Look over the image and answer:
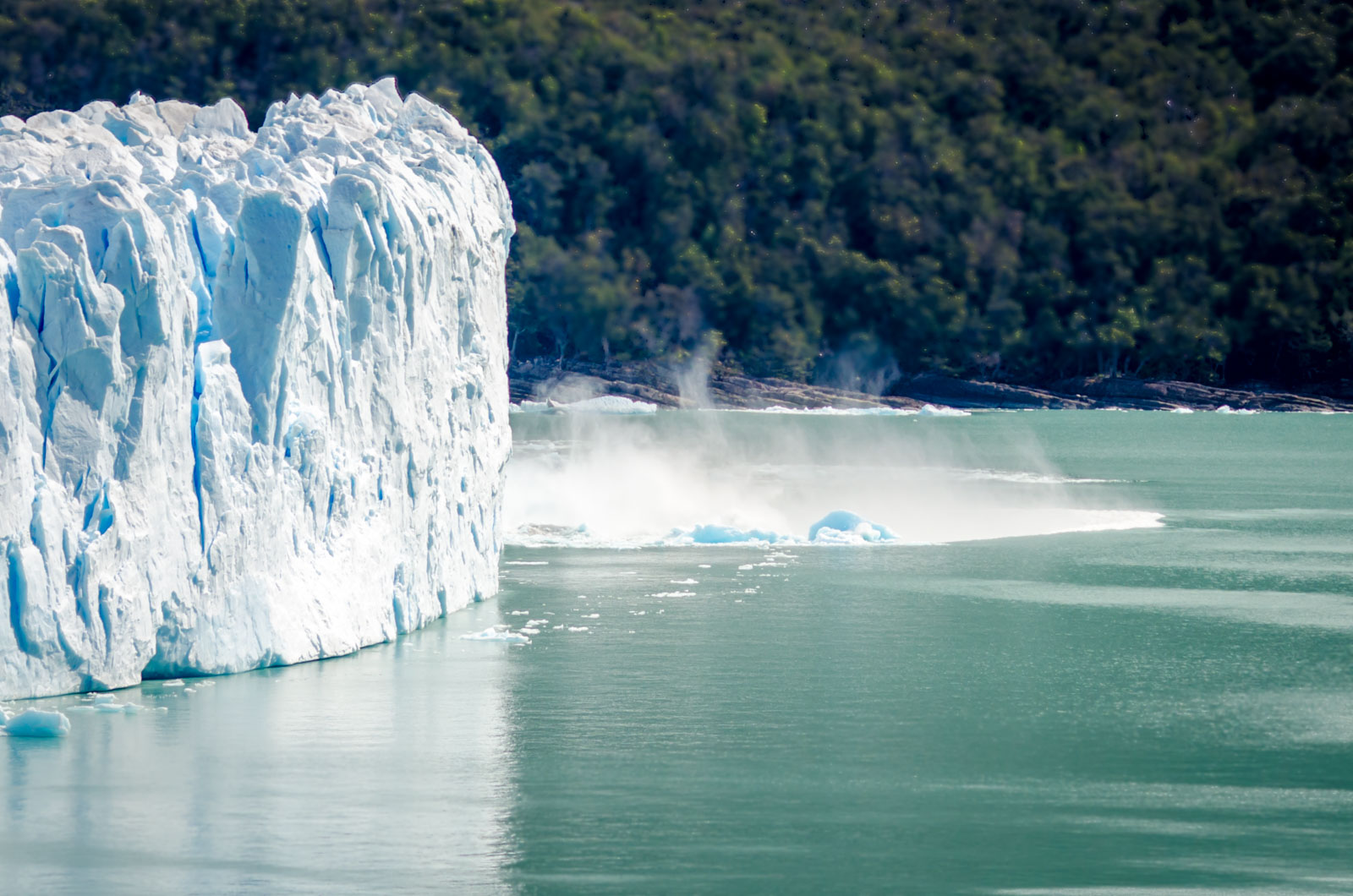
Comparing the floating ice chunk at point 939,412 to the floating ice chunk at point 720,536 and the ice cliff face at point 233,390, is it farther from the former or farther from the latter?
the ice cliff face at point 233,390

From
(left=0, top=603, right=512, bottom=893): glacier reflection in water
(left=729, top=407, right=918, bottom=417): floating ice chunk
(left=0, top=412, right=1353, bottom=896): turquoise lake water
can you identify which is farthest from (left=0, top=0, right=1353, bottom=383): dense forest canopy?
(left=0, top=603, right=512, bottom=893): glacier reflection in water

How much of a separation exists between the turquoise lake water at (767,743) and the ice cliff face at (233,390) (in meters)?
0.58

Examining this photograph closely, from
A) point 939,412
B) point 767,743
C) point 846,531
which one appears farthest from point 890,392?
point 767,743

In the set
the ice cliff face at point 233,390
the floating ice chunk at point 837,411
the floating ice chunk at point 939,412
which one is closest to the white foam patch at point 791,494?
the ice cliff face at point 233,390

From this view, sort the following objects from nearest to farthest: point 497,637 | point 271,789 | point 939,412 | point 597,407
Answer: point 271,789
point 497,637
point 939,412
point 597,407

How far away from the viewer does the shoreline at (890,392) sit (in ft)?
263

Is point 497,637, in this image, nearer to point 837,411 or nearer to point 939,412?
point 939,412

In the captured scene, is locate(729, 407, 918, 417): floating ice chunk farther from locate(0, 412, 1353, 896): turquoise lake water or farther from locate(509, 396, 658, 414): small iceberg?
locate(0, 412, 1353, 896): turquoise lake water

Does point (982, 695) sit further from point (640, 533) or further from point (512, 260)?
point (512, 260)

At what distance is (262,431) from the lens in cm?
1565

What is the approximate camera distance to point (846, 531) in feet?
90.8

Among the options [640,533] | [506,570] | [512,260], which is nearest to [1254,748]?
[506,570]

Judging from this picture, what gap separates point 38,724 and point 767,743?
16.5 feet

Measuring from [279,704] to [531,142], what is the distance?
70.7 metres
